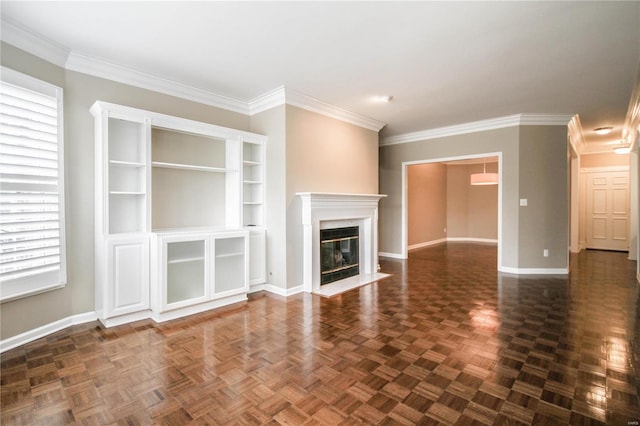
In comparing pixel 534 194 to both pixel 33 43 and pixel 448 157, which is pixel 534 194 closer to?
pixel 448 157

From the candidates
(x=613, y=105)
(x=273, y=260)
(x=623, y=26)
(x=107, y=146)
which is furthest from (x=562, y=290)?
(x=107, y=146)

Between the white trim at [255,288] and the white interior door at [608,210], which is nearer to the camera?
the white trim at [255,288]

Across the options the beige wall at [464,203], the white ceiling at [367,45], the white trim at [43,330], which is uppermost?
the white ceiling at [367,45]

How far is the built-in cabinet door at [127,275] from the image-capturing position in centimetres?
314

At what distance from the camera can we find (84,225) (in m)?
3.24

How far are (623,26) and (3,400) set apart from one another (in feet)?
17.2

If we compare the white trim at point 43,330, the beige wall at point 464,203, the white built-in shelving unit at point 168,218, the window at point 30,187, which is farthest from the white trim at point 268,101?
the beige wall at point 464,203

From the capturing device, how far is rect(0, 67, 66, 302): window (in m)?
2.62

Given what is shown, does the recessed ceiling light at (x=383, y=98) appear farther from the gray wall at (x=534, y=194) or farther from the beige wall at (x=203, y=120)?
the gray wall at (x=534, y=194)

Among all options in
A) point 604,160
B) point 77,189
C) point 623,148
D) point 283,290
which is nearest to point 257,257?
point 283,290

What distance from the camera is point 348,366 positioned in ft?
7.79

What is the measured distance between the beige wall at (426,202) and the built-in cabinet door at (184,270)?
19.8 ft

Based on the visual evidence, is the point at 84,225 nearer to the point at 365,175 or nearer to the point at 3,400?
the point at 3,400

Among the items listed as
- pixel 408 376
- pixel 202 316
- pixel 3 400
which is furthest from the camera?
pixel 202 316
